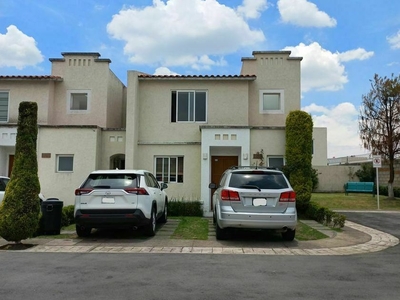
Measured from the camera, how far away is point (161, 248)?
859 centimetres

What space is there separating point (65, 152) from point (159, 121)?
4.06m

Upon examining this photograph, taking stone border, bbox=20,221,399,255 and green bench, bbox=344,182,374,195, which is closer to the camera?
stone border, bbox=20,221,399,255

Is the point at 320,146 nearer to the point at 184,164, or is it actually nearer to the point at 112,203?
the point at 184,164

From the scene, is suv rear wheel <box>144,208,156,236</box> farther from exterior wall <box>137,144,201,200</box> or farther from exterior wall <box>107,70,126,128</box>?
exterior wall <box>107,70,126,128</box>

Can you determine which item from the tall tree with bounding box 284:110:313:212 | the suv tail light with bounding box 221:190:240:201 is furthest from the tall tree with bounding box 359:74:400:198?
the suv tail light with bounding box 221:190:240:201

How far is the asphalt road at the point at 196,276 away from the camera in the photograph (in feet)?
17.1

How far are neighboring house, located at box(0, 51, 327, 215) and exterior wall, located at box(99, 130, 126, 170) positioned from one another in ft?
0.14

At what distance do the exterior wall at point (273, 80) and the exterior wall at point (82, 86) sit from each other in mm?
6566

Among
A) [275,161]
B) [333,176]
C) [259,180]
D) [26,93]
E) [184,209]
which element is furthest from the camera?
[333,176]

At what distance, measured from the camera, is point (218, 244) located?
9.11m

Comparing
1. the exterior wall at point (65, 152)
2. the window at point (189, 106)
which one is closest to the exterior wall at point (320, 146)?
the window at point (189, 106)

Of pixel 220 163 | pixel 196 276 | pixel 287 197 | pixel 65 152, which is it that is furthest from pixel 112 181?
pixel 220 163

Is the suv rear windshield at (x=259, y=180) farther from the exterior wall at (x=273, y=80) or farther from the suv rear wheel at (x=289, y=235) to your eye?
the exterior wall at (x=273, y=80)

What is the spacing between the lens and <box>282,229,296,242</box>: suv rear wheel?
9469 mm
